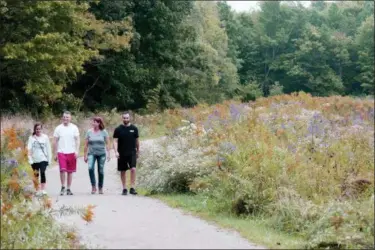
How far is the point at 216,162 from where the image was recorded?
1324cm

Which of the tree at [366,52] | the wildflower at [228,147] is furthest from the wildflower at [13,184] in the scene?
the tree at [366,52]

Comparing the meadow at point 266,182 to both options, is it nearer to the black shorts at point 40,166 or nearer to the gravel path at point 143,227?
the gravel path at point 143,227

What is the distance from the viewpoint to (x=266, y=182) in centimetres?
1139

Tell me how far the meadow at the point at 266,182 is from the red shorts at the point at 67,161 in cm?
164

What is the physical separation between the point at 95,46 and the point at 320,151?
27.6m

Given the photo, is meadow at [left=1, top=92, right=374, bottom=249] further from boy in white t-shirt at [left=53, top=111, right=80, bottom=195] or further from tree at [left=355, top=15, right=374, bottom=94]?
tree at [left=355, top=15, right=374, bottom=94]

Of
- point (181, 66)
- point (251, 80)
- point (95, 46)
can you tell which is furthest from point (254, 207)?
point (251, 80)

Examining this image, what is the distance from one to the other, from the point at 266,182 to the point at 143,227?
2532 millimetres

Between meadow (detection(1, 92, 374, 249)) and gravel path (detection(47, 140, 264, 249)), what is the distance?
363 mm

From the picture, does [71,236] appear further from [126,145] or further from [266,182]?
[126,145]

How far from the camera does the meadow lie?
29.3 ft

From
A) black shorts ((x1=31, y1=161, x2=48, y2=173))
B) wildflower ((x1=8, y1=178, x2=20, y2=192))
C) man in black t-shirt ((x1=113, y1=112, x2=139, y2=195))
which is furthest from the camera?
man in black t-shirt ((x1=113, y1=112, x2=139, y2=195))

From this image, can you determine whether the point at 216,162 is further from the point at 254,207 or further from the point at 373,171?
the point at 373,171

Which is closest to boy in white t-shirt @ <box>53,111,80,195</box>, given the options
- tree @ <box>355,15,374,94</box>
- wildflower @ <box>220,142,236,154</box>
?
wildflower @ <box>220,142,236,154</box>
